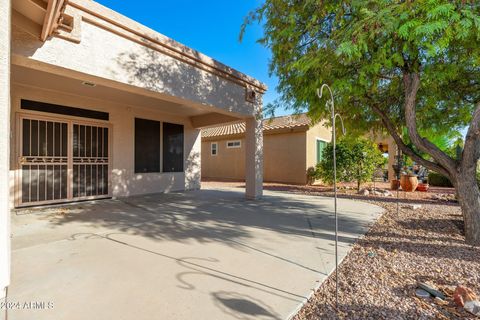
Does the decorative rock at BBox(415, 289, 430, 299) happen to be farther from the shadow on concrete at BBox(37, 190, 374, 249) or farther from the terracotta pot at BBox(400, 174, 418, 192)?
the terracotta pot at BBox(400, 174, 418, 192)

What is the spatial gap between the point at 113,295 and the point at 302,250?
2591 millimetres

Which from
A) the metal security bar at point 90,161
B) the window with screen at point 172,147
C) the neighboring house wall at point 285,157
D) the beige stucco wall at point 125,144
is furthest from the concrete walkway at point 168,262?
the neighboring house wall at point 285,157

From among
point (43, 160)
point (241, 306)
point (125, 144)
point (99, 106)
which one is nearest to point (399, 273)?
point (241, 306)

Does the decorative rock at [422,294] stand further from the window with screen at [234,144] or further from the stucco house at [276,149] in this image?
the window with screen at [234,144]

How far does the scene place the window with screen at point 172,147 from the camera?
9211 millimetres

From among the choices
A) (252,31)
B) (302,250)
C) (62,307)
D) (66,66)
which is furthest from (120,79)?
(302,250)

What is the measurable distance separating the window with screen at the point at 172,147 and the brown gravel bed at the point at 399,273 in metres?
7.20

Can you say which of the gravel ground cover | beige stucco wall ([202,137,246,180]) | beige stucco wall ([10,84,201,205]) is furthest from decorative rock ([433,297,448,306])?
beige stucco wall ([202,137,246,180])

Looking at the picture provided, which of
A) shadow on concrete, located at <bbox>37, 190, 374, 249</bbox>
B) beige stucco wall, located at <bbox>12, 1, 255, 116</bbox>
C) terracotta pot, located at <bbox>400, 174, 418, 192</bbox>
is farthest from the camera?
terracotta pot, located at <bbox>400, 174, 418, 192</bbox>

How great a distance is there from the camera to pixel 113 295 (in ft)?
7.89

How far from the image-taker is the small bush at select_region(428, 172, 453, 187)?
13133mm

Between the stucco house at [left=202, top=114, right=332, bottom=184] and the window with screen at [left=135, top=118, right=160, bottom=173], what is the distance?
2973mm

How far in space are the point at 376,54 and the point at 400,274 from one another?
3.34m

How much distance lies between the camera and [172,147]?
947 cm
